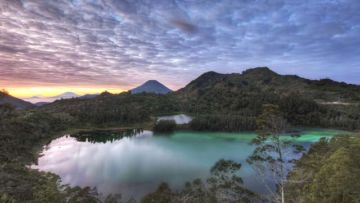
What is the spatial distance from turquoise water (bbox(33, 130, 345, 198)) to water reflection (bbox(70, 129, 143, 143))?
5124 millimetres

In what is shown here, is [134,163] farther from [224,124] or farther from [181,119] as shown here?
[181,119]

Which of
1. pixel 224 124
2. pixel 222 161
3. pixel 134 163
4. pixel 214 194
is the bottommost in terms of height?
pixel 134 163

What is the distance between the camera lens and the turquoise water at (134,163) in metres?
39.2

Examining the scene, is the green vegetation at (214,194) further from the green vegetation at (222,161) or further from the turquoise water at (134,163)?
the turquoise water at (134,163)

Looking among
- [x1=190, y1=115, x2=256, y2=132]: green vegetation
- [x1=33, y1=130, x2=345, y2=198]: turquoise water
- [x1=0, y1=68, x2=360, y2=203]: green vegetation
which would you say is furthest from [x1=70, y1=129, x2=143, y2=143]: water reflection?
[x1=190, y1=115, x2=256, y2=132]: green vegetation

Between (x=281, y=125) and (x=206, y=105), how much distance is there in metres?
166

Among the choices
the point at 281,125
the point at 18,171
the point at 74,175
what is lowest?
the point at 74,175

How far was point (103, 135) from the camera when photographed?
95.6 metres

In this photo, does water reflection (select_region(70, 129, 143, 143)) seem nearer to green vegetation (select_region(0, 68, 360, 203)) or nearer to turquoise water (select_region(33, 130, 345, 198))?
green vegetation (select_region(0, 68, 360, 203))

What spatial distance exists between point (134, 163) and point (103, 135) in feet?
154

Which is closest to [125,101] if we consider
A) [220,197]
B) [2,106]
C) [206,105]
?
[206,105]

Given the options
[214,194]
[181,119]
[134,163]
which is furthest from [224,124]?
[214,194]

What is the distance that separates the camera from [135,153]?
64250 millimetres

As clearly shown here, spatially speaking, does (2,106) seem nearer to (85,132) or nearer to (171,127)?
(85,132)
